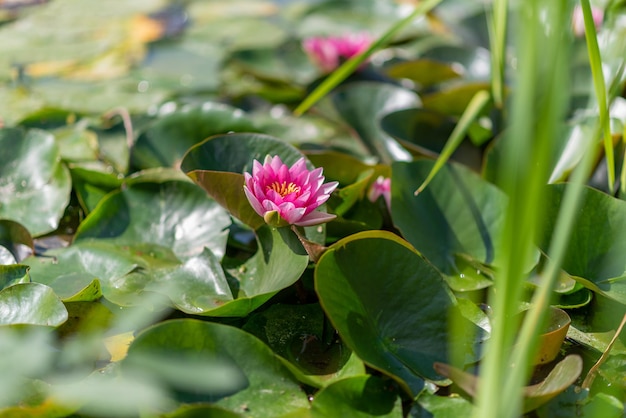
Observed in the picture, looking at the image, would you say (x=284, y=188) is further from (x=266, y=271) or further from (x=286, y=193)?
(x=266, y=271)

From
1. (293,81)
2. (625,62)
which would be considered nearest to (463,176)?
(625,62)

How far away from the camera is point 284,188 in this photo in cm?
110

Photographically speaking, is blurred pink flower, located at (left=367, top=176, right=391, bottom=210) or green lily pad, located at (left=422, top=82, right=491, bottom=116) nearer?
blurred pink flower, located at (left=367, top=176, right=391, bottom=210)

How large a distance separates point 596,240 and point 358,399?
0.54m

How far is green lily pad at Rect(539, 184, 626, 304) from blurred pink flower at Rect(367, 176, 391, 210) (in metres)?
0.31

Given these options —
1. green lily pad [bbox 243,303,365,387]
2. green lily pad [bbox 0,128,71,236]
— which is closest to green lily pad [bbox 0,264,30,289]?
green lily pad [bbox 0,128,71,236]

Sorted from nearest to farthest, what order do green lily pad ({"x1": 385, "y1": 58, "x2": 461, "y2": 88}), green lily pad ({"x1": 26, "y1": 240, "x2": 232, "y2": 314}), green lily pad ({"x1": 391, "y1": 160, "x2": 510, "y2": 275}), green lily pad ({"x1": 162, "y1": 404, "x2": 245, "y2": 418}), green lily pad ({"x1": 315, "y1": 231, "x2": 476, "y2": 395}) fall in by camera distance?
green lily pad ({"x1": 162, "y1": 404, "x2": 245, "y2": 418}) → green lily pad ({"x1": 315, "y1": 231, "x2": 476, "y2": 395}) → green lily pad ({"x1": 26, "y1": 240, "x2": 232, "y2": 314}) → green lily pad ({"x1": 391, "y1": 160, "x2": 510, "y2": 275}) → green lily pad ({"x1": 385, "y1": 58, "x2": 461, "y2": 88})

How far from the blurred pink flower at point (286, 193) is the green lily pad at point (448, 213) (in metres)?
0.22

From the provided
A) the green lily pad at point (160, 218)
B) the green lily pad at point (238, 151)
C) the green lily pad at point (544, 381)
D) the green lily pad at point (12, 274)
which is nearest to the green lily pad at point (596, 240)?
→ the green lily pad at point (544, 381)

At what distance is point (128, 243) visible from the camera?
4.35 feet

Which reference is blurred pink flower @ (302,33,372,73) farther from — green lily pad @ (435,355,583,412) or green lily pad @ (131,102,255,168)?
green lily pad @ (435,355,583,412)

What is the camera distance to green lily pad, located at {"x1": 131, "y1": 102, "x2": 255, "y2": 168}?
1.63m

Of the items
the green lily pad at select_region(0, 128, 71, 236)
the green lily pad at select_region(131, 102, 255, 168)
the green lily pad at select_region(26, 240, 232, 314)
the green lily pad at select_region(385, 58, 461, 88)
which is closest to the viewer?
the green lily pad at select_region(26, 240, 232, 314)

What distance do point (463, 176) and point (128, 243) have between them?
682 millimetres
